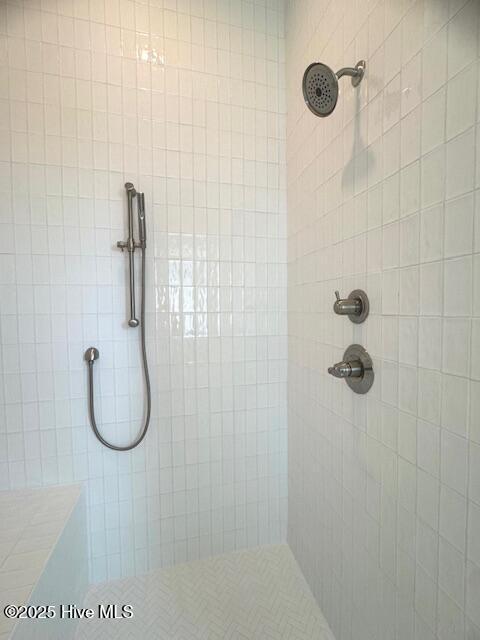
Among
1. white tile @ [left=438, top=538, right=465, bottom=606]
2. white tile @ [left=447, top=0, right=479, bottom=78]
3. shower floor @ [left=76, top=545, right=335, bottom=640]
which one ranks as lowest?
shower floor @ [left=76, top=545, right=335, bottom=640]

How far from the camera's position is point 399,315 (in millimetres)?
785

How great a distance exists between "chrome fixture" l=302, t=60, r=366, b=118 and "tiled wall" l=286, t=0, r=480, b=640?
47 mm

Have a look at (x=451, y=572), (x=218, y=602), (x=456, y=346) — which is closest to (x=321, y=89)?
(x=456, y=346)

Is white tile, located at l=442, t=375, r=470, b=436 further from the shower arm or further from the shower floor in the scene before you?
the shower floor

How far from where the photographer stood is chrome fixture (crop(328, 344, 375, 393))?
0.91 meters

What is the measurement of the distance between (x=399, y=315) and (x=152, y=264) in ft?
3.50

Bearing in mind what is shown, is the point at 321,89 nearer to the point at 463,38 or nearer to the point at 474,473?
the point at 463,38

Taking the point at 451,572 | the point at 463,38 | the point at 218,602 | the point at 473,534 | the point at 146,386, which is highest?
the point at 463,38

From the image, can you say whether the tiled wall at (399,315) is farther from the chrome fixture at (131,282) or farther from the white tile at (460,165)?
the chrome fixture at (131,282)

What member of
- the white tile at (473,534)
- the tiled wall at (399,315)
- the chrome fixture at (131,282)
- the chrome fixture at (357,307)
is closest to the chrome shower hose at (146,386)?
the chrome fixture at (131,282)

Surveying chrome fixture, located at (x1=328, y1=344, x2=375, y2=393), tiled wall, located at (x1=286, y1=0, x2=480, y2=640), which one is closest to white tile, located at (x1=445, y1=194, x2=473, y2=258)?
tiled wall, located at (x1=286, y1=0, x2=480, y2=640)

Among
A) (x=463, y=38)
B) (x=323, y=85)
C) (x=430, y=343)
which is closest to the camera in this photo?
(x=463, y=38)

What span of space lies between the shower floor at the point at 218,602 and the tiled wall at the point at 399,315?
6.1 inches

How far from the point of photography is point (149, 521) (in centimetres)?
145
